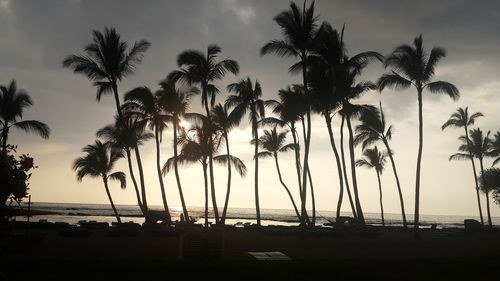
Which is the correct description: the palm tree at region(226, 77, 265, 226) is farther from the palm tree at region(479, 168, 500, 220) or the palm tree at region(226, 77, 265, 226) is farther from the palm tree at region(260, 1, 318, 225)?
the palm tree at region(479, 168, 500, 220)

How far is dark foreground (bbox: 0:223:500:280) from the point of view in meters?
12.8

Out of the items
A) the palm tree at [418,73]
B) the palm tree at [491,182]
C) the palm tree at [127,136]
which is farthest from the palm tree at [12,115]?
the palm tree at [491,182]

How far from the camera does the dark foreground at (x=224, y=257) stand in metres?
12.8

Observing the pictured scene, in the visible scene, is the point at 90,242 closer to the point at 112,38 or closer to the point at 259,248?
the point at 259,248

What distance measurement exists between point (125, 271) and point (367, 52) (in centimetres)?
2175

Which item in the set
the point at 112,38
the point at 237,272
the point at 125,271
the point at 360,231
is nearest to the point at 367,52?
the point at 360,231

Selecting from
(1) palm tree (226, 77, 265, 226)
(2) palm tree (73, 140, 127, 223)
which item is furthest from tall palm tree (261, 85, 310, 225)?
(2) palm tree (73, 140, 127, 223)

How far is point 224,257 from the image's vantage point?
17656mm

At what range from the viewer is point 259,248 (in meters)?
21.5

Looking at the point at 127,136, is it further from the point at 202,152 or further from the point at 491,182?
the point at 491,182

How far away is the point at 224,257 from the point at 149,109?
19.1 meters

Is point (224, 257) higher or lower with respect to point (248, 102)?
lower

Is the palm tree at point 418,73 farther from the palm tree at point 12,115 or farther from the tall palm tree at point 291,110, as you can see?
the palm tree at point 12,115

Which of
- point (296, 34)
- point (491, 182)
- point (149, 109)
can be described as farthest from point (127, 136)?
point (491, 182)
